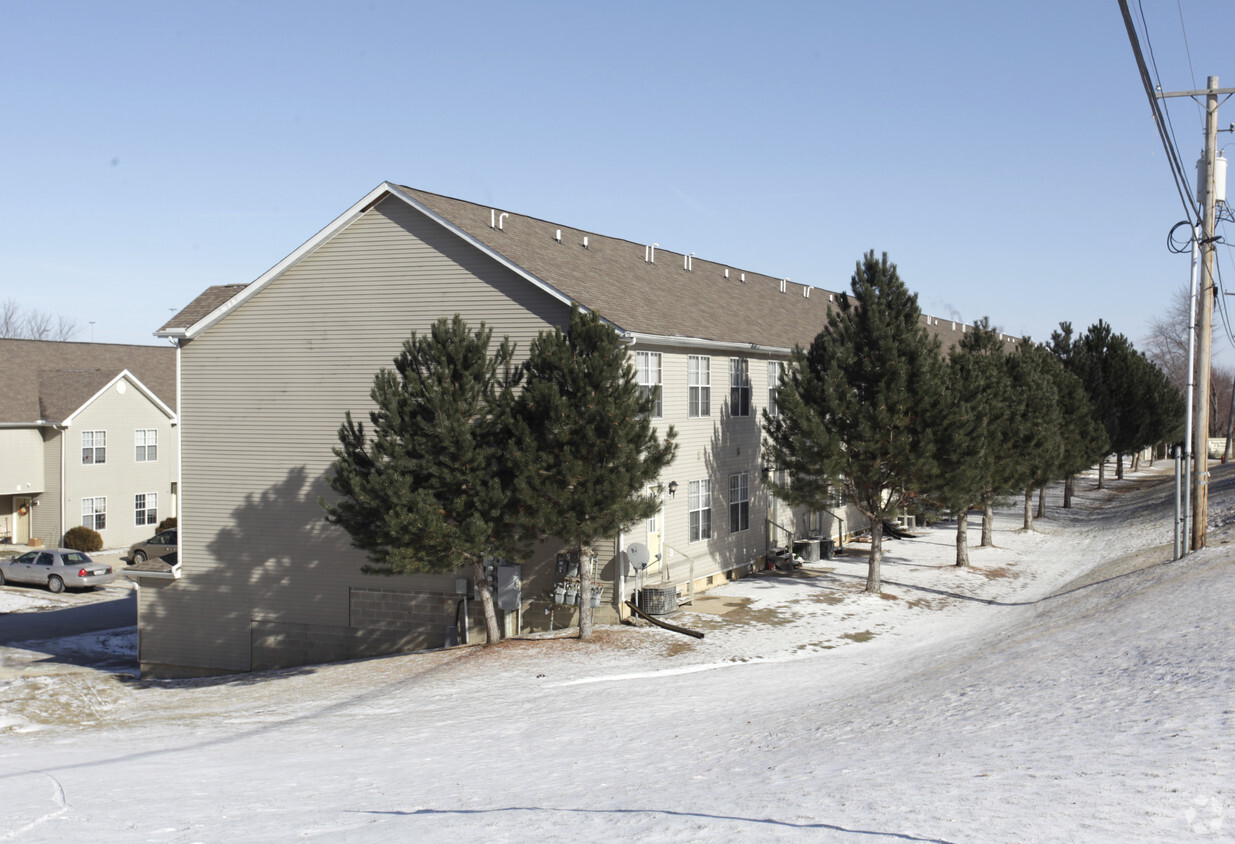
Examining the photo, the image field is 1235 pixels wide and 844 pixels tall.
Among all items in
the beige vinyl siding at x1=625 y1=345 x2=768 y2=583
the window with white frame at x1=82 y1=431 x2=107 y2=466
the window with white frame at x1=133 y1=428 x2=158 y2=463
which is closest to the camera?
the beige vinyl siding at x1=625 y1=345 x2=768 y2=583

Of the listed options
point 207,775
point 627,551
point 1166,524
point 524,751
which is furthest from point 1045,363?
point 207,775

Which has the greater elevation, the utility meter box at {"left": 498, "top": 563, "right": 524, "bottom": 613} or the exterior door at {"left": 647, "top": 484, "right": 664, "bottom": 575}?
the exterior door at {"left": 647, "top": 484, "right": 664, "bottom": 575}

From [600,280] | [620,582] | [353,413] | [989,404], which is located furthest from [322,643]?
[989,404]

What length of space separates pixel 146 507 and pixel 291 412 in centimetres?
2524

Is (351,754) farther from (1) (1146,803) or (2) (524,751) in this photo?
(1) (1146,803)

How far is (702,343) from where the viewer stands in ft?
78.2

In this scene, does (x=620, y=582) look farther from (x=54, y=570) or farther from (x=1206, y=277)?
(x=54, y=570)

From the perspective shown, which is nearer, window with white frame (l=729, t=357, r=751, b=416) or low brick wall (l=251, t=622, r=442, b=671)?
low brick wall (l=251, t=622, r=442, b=671)

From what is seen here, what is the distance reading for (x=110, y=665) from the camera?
82.5 feet

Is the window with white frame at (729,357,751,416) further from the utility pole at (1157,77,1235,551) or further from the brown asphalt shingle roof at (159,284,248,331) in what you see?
the brown asphalt shingle roof at (159,284,248,331)

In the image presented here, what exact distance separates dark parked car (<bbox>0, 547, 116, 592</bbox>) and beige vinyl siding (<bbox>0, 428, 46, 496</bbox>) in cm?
624

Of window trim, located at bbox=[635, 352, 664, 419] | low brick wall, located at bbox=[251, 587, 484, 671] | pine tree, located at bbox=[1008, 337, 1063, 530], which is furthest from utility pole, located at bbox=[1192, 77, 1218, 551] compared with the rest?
low brick wall, located at bbox=[251, 587, 484, 671]

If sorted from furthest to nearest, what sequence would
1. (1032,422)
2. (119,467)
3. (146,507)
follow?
(146,507) → (119,467) → (1032,422)

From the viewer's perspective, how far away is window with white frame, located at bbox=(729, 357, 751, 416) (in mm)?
26266
